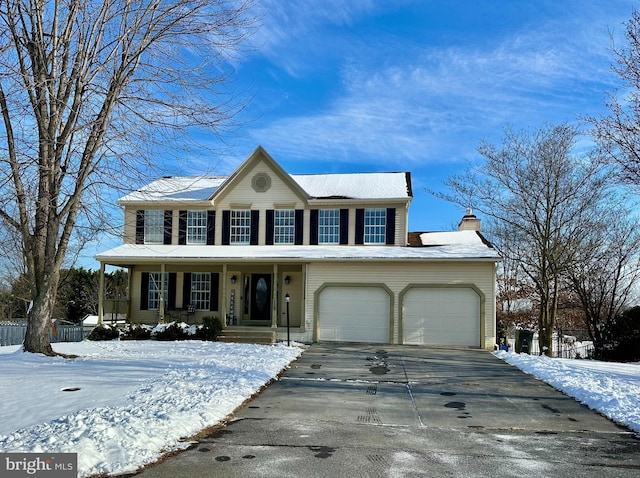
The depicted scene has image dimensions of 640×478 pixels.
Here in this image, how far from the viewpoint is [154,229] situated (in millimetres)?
22781

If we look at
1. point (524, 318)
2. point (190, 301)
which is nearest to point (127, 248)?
point (190, 301)

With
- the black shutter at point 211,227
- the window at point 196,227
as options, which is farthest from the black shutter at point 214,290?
the window at point 196,227

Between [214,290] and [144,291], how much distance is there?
3128mm

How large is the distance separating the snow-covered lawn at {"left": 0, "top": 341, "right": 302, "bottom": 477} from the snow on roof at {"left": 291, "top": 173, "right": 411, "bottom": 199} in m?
8.92

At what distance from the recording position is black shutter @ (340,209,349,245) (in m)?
21.5

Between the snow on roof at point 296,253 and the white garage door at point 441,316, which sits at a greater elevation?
the snow on roof at point 296,253

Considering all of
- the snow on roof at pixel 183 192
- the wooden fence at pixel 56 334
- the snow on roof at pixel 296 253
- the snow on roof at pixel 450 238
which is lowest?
the wooden fence at pixel 56 334

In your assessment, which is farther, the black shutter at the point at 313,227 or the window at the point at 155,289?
the window at the point at 155,289

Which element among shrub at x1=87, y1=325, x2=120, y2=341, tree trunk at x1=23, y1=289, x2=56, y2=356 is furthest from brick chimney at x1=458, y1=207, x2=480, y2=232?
tree trunk at x1=23, y1=289, x2=56, y2=356

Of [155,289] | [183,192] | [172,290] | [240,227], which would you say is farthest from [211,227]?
[155,289]

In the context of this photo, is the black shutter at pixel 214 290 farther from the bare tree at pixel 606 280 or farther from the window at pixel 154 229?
the bare tree at pixel 606 280

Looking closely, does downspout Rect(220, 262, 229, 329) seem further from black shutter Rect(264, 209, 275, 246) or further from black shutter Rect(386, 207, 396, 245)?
black shutter Rect(386, 207, 396, 245)

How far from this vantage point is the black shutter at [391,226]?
21266 millimetres

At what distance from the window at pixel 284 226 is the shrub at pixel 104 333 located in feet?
23.5
